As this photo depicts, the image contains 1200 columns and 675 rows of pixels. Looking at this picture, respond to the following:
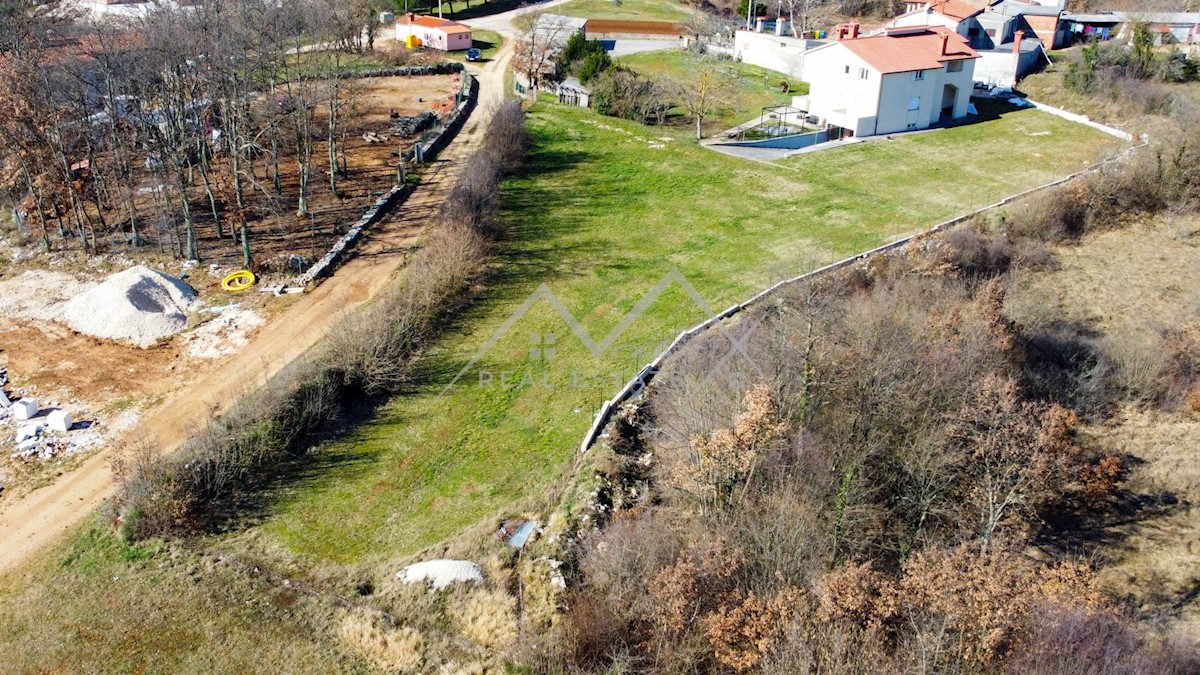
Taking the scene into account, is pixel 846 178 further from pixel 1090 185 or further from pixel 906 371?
pixel 906 371

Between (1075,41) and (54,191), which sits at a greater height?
(1075,41)

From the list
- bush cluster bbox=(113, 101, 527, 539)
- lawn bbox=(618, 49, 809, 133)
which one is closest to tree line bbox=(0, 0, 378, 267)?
bush cluster bbox=(113, 101, 527, 539)

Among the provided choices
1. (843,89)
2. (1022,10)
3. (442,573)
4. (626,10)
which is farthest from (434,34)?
(442,573)

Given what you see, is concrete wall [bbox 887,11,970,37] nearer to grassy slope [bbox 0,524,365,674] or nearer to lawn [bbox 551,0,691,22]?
lawn [bbox 551,0,691,22]

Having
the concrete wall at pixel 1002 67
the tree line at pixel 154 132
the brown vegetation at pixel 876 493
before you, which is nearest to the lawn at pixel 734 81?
the concrete wall at pixel 1002 67

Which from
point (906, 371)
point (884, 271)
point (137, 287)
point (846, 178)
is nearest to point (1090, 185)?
point (846, 178)

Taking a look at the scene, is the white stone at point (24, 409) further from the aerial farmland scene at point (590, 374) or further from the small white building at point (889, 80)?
the small white building at point (889, 80)

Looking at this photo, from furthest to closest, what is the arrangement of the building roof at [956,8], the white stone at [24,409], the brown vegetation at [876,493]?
the building roof at [956,8]
the white stone at [24,409]
the brown vegetation at [876,493]
